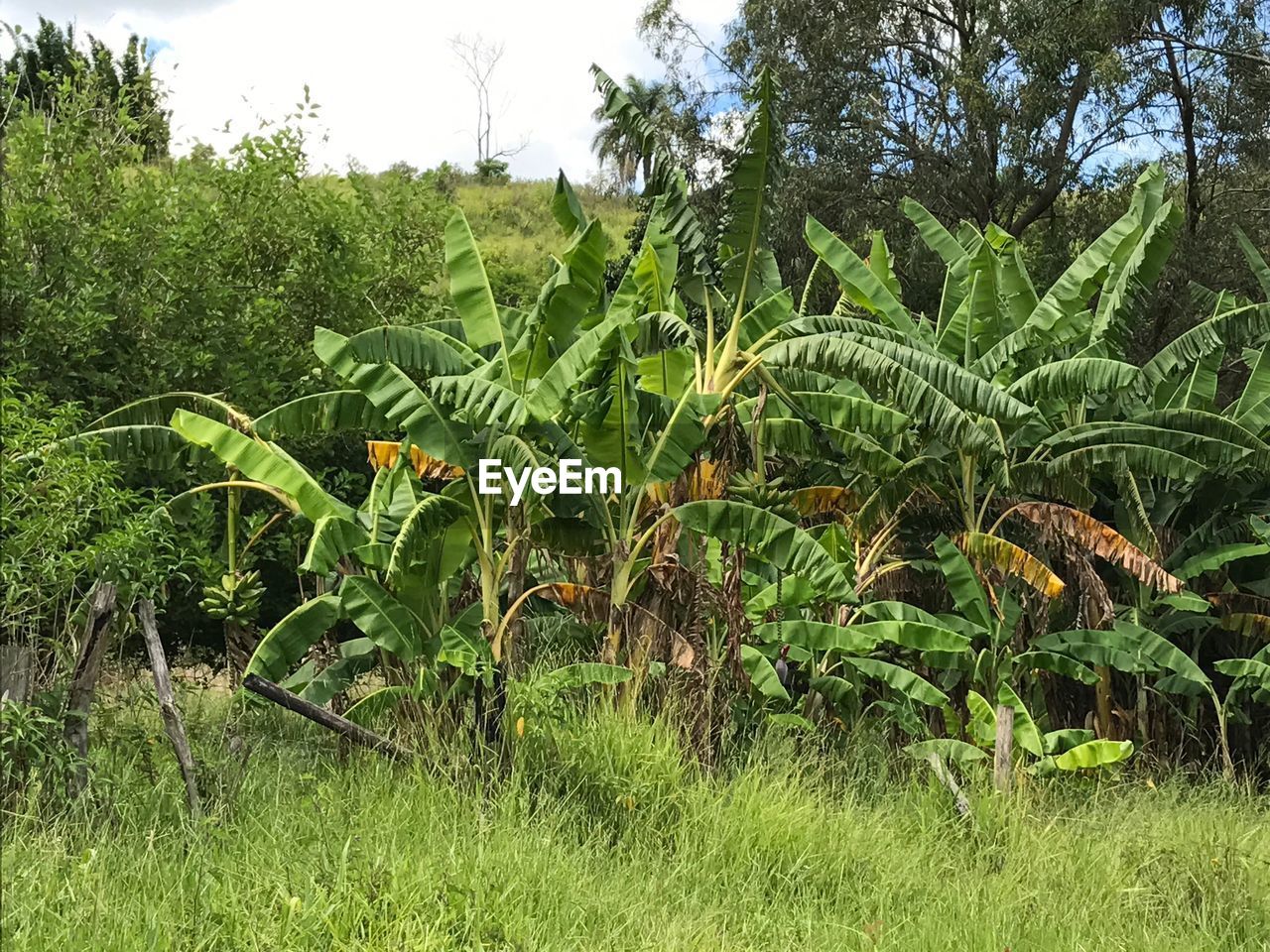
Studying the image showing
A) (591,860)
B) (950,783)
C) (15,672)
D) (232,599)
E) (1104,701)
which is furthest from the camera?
(1104,701)

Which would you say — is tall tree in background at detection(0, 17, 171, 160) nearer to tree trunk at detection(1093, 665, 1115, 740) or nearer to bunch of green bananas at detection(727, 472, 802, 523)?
bunch of green bananas at detection(727, 472, 802, 523)

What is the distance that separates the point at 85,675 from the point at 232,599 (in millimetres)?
2299

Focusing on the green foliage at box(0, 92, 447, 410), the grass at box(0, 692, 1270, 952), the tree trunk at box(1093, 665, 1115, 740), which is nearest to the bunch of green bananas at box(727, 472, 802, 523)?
the grass at box(0, 692, 1270, 952)

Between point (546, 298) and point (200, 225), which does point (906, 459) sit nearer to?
point (546, 298)

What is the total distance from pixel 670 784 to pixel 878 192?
12.5m

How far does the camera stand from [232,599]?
7102mm

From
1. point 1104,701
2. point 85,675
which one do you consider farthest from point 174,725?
point 1104,701

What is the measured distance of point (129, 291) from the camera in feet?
26.8

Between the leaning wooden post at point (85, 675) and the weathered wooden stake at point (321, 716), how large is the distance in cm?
67

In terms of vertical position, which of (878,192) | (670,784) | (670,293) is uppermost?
(878,192)

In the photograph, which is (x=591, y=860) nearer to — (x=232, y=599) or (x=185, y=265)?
(x=232, y=599)

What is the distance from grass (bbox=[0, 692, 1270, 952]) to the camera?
402 centimetres

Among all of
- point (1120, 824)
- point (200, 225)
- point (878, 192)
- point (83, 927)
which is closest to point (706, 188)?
point (878, 192)

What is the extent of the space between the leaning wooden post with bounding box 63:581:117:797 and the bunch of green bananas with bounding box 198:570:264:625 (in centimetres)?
208
